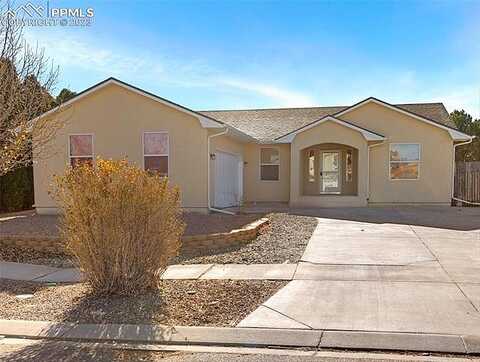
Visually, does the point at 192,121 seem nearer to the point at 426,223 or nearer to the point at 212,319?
the point at 426,223

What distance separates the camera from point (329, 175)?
21.1 m

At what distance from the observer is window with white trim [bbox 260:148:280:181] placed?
2000 cm

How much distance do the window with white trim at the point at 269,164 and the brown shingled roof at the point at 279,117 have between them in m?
0.66

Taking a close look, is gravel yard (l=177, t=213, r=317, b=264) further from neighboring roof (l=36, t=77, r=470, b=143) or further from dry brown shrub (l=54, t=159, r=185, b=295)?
neighboring roof (l=36, t=77, r=470, b=143)

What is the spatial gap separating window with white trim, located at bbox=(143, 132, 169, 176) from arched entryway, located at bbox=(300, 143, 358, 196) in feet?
24.9

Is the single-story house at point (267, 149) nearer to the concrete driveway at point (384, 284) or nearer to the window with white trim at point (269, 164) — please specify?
Answer: the window with white trim at point (269, 164)

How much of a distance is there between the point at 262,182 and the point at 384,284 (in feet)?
44.6

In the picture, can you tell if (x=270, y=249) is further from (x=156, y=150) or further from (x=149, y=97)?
(x=149, y=97)

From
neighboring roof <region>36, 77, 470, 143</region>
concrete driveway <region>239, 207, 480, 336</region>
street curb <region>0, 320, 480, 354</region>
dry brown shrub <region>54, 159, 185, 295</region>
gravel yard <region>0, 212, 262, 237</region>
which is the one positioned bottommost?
street curb <region>0, 320, 480, 354</region>

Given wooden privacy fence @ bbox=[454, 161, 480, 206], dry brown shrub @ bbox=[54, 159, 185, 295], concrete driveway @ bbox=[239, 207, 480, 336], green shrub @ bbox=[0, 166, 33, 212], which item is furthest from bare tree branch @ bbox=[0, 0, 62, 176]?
wooden privacy fence @ bbox=[454, 161, 480, 206]

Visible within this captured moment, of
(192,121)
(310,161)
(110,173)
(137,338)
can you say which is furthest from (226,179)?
(137,338)

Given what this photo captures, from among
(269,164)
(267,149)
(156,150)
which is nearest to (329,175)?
(269,164)

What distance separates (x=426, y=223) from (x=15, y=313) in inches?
431

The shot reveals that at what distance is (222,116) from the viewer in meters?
24.1
